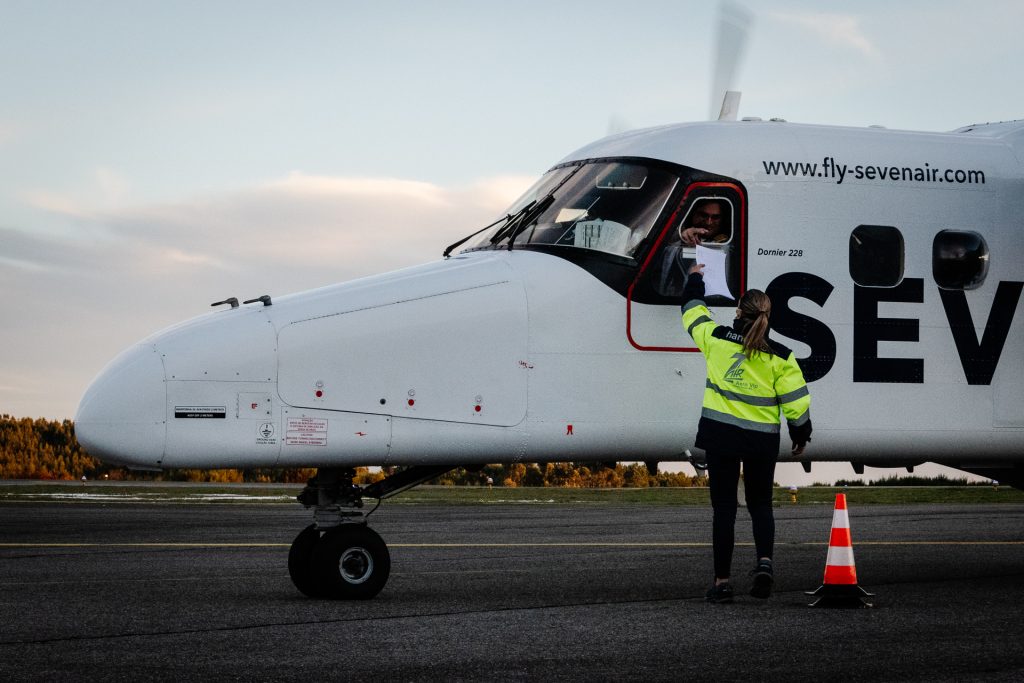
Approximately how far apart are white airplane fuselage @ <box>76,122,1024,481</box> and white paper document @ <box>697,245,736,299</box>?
0.46 ft

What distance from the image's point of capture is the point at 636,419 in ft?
32.9

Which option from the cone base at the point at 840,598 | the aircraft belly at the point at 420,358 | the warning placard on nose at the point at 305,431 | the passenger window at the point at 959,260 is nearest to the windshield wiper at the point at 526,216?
the aircraft belly at the point at 420,358

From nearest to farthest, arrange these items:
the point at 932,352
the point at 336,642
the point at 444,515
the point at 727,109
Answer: the point at 336,642 < the point at 932,352 < the point at 727,109 < the point at 444,515

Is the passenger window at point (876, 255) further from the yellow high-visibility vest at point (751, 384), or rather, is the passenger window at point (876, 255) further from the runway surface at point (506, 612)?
the runway surface at point (506, 612)

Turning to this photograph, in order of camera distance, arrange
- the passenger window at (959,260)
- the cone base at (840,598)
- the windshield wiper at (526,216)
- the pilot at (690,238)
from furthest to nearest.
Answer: the passenger window at (959,260) < the windshield wiper at (526,216) < the pilot at (690,238) < the cone base at (840,598)

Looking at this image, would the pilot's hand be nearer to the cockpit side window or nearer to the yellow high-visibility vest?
the cockpit side window

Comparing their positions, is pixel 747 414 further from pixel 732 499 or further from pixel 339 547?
pixel 339 547

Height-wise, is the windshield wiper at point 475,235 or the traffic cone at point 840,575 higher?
the windshield wiper at point 475,235

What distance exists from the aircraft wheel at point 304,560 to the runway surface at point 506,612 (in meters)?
0.20

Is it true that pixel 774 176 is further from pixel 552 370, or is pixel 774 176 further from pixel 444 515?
pixel 444 515

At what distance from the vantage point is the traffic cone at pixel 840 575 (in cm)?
963

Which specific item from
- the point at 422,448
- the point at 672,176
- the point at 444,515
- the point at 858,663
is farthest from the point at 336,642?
the point at 444,515

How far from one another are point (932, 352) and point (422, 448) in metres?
4.12

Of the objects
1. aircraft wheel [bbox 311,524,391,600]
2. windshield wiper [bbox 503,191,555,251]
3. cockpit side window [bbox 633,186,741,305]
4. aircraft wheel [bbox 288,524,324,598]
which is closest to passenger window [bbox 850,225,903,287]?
cockpit side window [bbox 633,186,741,305]
